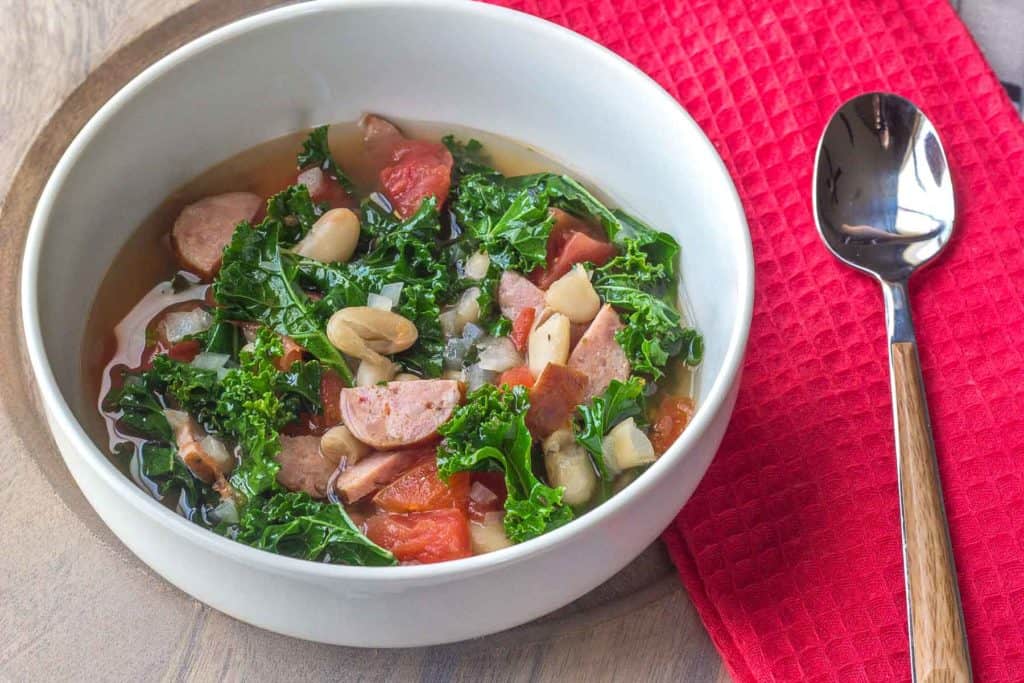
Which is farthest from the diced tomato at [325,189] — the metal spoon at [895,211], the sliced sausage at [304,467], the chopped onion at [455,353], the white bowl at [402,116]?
the metal spoon at [895,211]

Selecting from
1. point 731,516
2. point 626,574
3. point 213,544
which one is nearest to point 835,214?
point 731,516

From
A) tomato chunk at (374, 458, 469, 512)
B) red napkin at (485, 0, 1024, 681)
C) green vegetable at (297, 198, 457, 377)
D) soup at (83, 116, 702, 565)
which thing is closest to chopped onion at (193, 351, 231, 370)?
soup at (83, 116, 702, 565)

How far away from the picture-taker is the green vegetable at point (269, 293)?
1.56 metres

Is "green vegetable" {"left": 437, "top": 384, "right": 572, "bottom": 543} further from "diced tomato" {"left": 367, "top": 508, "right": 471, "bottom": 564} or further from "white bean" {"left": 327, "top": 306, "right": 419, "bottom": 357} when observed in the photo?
"white bean" {"left": 327, "top": 306, "right": 419, "bottom": 357}

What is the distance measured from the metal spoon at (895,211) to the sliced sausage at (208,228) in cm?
93

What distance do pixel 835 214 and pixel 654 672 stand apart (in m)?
0.84

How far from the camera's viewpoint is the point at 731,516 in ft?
5.28

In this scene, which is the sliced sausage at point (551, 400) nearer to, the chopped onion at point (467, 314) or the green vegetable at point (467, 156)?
the chopped onion at point (467, 314)

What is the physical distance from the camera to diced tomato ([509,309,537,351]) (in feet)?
5.34

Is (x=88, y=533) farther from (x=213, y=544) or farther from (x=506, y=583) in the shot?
(x=506, y=583)

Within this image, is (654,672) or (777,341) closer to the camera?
(654,672)

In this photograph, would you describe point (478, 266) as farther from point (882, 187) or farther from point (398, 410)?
point (882, 187)

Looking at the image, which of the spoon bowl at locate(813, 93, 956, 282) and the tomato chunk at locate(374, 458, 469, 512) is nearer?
the tomato chunk at locate(374, 458, 469, 512)

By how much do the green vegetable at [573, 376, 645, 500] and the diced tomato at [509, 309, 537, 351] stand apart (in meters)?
0.16
